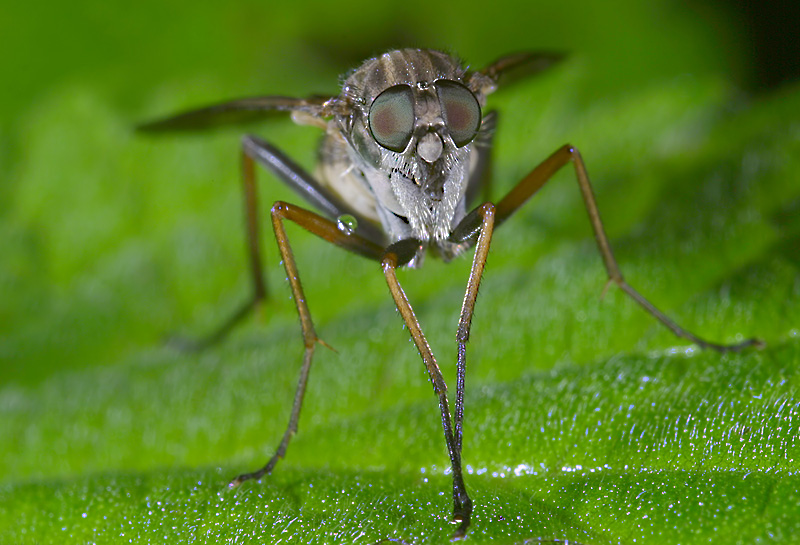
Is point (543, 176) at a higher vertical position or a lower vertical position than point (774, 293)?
higher

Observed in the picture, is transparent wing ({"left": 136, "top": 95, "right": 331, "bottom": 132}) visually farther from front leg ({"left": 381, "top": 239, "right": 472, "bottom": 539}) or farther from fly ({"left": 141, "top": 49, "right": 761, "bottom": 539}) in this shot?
front leg ({"left": 381, "top": 239, "right": 472, "bottom": 539})

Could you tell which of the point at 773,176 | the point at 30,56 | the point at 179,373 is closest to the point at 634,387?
the point at 773,176

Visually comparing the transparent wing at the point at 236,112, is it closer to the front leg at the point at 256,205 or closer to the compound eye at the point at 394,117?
the front leg at the point at 256,205

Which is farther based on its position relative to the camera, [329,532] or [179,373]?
[179,373]

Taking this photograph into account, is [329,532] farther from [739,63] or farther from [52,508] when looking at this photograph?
[739,63]

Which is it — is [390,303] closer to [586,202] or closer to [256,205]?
[256,205]

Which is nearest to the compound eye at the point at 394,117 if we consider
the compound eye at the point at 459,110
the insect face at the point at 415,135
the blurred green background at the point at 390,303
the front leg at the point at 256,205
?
the insect face at the point at 415,135
